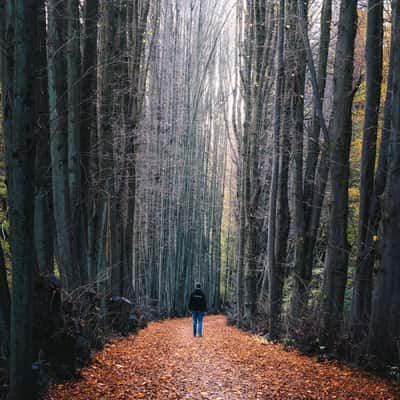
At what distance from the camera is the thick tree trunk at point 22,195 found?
3.70m

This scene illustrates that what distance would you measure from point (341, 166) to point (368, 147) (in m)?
0.55

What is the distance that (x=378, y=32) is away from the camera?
8117 mm

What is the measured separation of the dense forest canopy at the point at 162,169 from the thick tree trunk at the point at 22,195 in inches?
0.4

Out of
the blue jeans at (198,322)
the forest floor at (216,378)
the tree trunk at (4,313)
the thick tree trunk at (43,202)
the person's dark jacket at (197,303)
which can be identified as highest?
the thick tree trunk at (43,202)

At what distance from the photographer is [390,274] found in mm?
6332

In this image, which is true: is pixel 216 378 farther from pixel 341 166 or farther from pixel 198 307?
pixel 198 307

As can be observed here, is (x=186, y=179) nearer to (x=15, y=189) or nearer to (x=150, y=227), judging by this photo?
(x=150, y=227)

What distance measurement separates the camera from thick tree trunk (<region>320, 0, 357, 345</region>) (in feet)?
26.9

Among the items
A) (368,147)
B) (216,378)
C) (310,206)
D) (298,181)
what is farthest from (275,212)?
(216,378)

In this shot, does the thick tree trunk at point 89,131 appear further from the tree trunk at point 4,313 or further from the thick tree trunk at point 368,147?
the thick tree trunk at point 368,147

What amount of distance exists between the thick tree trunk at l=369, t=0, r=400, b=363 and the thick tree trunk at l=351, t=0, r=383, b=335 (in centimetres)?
148

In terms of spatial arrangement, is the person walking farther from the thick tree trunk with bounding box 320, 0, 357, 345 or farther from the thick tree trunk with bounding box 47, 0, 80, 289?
the thick tree trunk with bounding box 47, 0, 80, 289

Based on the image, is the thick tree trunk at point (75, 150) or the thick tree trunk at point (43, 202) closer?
the thick tree trunk at point (43, 202)

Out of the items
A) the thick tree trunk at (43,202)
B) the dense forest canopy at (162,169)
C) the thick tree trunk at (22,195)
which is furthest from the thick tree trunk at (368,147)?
the thick tree trunk at (22,195)
